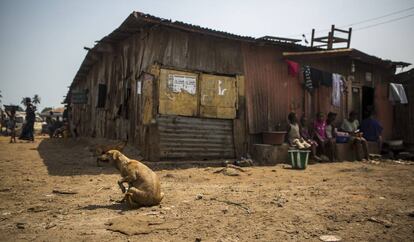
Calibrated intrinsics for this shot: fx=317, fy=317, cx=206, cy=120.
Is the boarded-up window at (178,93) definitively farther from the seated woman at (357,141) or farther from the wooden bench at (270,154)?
the seated woman at (357,141)

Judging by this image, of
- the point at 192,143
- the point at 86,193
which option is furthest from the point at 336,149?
the point at 86,193

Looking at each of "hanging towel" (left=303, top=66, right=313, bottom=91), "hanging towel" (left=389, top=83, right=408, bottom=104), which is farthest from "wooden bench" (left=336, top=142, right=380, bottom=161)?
"hanging towel" (left=389, top=83, right=408, bottom=104)

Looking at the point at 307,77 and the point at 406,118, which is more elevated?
the point at 307,77

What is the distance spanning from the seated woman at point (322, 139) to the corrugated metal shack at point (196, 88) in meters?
0.85

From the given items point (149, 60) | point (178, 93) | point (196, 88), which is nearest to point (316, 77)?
point (196, 88)

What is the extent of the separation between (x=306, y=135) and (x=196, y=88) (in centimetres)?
406

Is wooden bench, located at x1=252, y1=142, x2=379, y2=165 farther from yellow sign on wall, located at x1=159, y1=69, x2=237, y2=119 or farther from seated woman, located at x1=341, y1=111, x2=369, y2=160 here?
seated woman, located at x1=341, y1=111, x2=369, y2=160

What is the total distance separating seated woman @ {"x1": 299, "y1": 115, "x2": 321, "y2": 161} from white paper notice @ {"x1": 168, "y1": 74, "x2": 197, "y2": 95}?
12.8 feet

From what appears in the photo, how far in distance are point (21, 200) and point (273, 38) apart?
8307 millimetres

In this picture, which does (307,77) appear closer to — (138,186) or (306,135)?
(306,135)

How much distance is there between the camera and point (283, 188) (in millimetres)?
5660

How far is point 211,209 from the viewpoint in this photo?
4.20 metres

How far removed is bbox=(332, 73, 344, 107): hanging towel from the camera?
1191cm

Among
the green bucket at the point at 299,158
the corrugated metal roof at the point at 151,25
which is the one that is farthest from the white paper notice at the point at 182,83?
the green bucket at the point at 299,158
